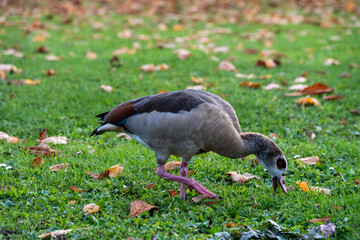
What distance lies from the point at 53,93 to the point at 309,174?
12.8 feet

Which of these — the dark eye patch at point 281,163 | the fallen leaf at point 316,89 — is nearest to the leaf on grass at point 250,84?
the fallen leaf at point 316,89

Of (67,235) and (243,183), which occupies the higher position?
(67,235)

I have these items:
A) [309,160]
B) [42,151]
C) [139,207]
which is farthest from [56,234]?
[309,160]

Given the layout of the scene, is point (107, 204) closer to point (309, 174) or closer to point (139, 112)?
point (139, 112)

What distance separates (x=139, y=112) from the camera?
4059 mm

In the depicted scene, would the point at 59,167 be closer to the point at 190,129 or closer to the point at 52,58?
the point at 190,129

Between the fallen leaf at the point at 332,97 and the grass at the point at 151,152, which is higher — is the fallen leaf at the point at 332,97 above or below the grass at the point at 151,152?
below

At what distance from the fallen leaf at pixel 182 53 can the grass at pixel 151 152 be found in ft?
0.48

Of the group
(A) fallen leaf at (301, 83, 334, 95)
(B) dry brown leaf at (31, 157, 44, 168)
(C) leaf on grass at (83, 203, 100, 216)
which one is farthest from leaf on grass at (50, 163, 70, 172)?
(A) fallen leaf at (301, 83, 334, 95)

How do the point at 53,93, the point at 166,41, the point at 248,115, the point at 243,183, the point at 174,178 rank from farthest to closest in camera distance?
the point at 166,41 → the point at 53,93 → the point at 248,115 → the point at 243,183 → the point at 174,178

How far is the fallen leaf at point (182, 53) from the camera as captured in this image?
8642 mm

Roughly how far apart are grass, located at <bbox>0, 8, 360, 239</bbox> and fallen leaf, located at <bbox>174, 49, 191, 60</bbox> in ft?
0.48

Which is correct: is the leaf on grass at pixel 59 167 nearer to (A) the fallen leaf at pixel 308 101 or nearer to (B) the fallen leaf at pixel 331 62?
(A) the fallen leaf at pixel 308 101

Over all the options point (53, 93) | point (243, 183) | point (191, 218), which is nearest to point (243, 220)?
point (191, 218)
